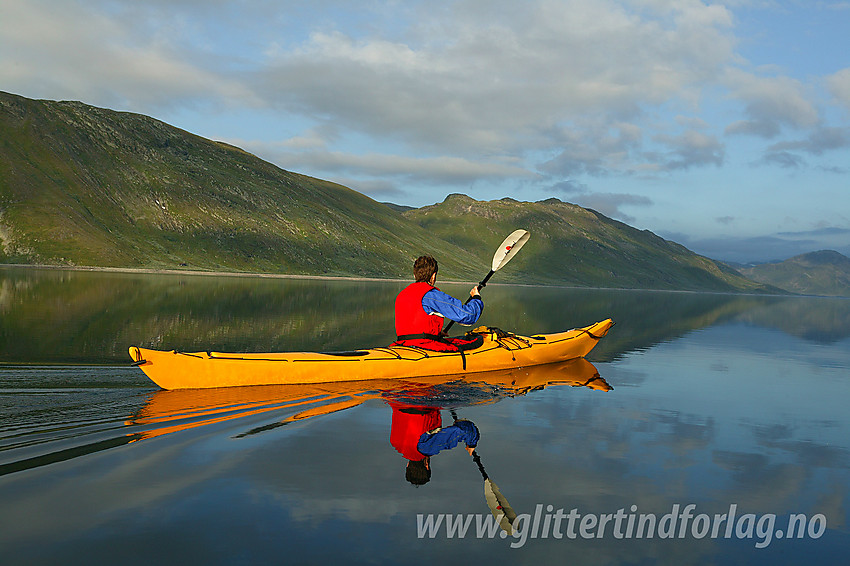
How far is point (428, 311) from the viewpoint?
1445 cm

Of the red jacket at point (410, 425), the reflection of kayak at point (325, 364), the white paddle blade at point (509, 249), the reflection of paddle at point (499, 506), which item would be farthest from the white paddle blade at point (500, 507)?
the white paddle blade at point (509, 249)

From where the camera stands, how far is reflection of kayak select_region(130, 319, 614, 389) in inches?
475

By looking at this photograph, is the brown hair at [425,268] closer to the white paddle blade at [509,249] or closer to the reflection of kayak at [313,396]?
the reflection of kayak at [313,396]

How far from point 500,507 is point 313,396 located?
6.16 metres

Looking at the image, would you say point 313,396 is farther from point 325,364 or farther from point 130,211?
point 130,211

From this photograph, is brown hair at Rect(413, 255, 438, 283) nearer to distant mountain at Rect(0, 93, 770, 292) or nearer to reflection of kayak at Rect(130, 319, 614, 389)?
reflection of kayak at Rect(130, 319, 614, 389)

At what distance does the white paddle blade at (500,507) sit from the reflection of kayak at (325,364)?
641 centimetres

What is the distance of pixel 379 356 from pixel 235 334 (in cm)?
1226

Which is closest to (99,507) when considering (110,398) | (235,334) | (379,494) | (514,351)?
(379,494)

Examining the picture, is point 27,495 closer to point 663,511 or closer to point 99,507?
point 99,507

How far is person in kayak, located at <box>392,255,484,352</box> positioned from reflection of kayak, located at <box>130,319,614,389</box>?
0.30 meters

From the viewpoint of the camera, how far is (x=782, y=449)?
11047 millimetres

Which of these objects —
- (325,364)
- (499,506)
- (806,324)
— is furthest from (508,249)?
(806,324)

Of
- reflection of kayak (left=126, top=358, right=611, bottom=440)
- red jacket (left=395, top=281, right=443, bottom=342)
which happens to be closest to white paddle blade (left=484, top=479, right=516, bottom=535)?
reflection of kayak (left=126, top=358, right=611, bottom=440)
